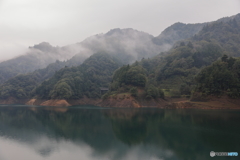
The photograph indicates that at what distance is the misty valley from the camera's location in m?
23.0

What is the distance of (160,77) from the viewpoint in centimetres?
11069

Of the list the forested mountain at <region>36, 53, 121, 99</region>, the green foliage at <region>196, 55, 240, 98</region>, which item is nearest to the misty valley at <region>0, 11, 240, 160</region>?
the green foliage at <region>196, 55, 240, 98</region>

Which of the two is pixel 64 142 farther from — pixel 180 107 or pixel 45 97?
pixel 45 97

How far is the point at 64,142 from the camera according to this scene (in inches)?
1050

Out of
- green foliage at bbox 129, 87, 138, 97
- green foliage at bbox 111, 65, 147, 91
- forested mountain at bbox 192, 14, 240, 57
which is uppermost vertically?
forested mountain at bbox 192, 14, 240, 57

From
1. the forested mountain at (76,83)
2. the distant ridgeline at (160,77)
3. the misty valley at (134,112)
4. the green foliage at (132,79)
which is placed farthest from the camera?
the forested mountain at (76,83)

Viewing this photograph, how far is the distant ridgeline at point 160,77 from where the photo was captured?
70312 millimetres

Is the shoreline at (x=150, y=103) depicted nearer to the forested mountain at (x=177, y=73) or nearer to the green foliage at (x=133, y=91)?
the green foliage at (x=133, y=91)

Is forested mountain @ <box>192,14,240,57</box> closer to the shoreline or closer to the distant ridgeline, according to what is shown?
the distant ridgeline

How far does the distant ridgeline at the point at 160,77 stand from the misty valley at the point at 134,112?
1.39 ft

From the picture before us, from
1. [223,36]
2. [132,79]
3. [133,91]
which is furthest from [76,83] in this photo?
[223,36]

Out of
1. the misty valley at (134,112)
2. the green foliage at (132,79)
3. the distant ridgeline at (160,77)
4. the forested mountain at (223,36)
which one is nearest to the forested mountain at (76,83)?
the distant ridgeline at (160,77)

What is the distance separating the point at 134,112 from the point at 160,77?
170ft

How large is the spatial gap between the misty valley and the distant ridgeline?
42cm
